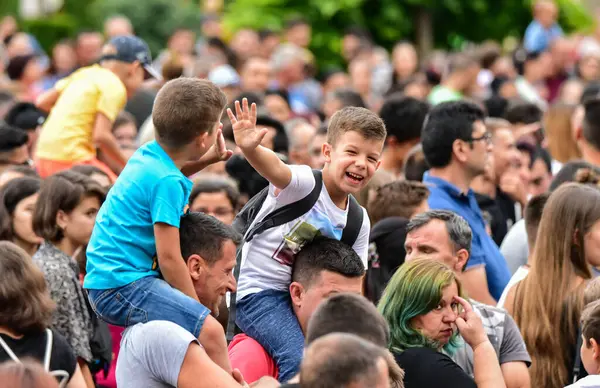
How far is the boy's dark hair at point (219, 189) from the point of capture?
811 centimetres

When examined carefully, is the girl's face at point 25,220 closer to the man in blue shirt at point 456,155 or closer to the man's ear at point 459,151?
the man in blue shirt at point 456,155

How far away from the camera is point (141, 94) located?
1262 cm

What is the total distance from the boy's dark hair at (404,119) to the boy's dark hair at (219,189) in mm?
1737

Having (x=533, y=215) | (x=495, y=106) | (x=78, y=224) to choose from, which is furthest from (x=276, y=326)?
(x=495, y=106)

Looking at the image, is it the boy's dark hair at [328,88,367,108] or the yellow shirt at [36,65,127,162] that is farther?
the boy's dark hair at [328,88,367,108]

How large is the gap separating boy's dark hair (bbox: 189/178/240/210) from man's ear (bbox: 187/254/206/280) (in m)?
2.72

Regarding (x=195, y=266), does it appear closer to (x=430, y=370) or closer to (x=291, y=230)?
(x=291, y=230)

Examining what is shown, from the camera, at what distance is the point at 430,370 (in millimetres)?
5340

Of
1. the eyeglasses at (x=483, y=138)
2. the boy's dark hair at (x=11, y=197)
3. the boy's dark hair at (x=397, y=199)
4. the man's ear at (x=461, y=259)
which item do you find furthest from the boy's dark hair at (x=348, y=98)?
the man's ear at (x=461, y=259)

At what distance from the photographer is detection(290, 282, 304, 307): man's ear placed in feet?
18.4

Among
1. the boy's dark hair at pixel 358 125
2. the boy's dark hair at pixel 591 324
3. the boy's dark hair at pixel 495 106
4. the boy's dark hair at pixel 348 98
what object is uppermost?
the boy's dark hair at pixel 358 125

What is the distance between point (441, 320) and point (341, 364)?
2.01m

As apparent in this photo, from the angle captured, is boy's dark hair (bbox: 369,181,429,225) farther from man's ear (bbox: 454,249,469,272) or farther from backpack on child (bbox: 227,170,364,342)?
backpack on child (bbox: 227,170,364,342)

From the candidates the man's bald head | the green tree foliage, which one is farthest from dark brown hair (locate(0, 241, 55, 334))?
the green tree foliage
